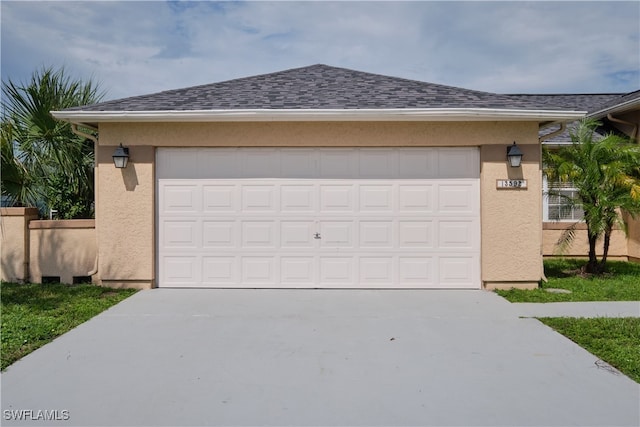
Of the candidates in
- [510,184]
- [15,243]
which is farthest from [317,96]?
[15,243]

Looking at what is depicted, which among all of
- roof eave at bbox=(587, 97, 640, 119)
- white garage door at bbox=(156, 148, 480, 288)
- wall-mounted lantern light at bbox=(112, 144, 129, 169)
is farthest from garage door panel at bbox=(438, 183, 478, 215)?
wall-mounted lantern light at bbox=(112, 144, 129, 169)

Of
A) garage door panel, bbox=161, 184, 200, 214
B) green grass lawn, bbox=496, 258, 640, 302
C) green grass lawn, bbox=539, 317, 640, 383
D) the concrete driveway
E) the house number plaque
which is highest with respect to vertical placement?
the house number plaque

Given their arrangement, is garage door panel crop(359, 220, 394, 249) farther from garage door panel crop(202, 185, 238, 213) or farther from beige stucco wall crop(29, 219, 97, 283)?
beige stucco wall crop(29, 219, 97, 283)

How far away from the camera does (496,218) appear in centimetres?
806

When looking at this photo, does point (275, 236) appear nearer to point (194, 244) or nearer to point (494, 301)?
point (194, 244)

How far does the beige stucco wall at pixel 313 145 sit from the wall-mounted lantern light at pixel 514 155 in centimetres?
14

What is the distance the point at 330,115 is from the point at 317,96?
1.08m

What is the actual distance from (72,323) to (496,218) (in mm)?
6981

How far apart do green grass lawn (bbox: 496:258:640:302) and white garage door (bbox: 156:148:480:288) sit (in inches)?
40.6

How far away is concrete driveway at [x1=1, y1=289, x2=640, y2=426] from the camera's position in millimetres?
3398

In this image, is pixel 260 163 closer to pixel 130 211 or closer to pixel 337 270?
pixel 337 270

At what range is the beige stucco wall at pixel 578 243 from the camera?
10992mm

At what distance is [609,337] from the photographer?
17.0 ft

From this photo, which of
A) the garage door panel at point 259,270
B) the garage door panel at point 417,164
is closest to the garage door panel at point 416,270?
the garage door panel at point 417,164
